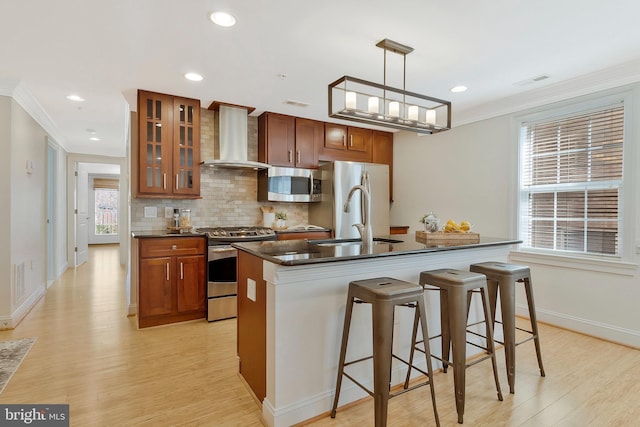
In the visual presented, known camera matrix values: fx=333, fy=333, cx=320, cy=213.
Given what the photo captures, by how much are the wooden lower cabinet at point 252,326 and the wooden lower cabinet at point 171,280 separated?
1428mm

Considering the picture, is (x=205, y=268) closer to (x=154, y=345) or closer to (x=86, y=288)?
(x=154, y=345)

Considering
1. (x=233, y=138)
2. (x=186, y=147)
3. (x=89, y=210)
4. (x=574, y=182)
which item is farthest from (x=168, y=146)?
(x=89, y=210)

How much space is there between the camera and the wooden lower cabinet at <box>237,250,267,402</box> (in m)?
1.93

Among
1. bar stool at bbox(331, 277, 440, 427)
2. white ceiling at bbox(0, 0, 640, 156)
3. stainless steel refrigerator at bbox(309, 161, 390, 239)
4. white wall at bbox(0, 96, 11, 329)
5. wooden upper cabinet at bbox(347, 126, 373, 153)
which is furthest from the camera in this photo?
wooden upper cabinet at bbox(347, 126, 373, 153)

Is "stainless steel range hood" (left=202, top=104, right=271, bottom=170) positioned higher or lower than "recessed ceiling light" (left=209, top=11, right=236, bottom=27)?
lower

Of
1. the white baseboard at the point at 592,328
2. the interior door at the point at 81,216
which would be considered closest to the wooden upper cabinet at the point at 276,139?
the white baseboard at the point at 592,328

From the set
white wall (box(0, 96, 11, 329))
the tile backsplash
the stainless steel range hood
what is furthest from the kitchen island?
white wall (box(0, 96, 11, 329))

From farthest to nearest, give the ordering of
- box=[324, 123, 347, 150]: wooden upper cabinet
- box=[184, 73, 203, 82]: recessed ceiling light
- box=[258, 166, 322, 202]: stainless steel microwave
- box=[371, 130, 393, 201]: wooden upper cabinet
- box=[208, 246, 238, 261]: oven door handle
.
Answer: box=[371, 130, 393, 201]: wooden upper cabinet → box=[324, 123, 347, 150]: wooden upper cabinet → box=[258, 166, 322, 202]: stainless steel microwave → box=[208, 246, 238, 261]: oven door handle → box=[184, 73, 203, 82]: recessed ceiling light

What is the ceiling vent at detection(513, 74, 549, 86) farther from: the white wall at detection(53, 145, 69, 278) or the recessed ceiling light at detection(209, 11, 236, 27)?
the white wall at detection(53, 145, 69, 278)

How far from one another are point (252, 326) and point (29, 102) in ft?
12.3

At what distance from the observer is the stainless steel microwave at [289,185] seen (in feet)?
14.2

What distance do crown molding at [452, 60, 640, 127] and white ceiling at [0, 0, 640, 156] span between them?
0.05 feet

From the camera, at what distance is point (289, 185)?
4.48m

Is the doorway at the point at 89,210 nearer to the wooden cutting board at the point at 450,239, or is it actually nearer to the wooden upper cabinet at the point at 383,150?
the wooden upper cabinet at the point at 383,150
